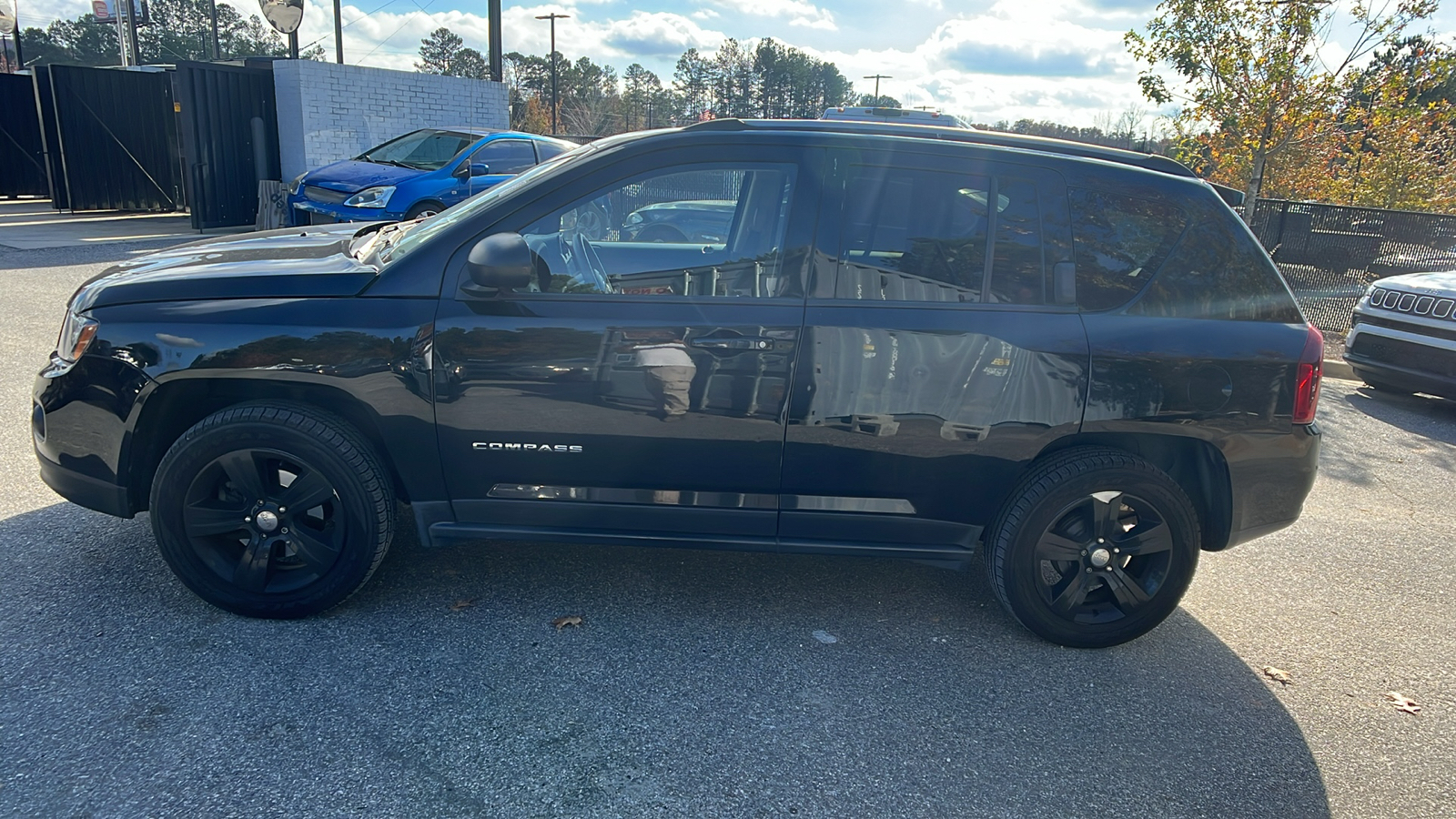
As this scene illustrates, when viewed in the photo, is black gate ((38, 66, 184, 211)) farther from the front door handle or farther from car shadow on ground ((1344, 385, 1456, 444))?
car shadow on ground ((1344, 385, 1456, 444))

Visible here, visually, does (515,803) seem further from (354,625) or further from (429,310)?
(429,310)

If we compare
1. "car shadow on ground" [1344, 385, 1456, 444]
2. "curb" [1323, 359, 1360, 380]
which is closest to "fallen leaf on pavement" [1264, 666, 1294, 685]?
"car shadow on ground" [1344, 385, 1456, 444]

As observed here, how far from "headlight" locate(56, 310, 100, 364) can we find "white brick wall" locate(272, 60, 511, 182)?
13.7 m

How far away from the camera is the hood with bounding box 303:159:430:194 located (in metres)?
12.1

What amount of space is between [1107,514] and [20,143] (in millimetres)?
21709

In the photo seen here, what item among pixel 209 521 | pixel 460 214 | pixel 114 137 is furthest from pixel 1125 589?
pixel 114 137

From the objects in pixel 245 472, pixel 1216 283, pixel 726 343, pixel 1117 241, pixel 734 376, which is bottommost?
pixel 245 472

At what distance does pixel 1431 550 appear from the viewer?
4.82 meters

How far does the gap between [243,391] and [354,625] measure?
963mm

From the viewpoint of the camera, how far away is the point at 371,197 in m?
11.8

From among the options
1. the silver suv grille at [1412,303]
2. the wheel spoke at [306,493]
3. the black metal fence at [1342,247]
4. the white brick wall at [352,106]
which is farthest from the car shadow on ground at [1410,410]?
the white brick wall at [352,106]

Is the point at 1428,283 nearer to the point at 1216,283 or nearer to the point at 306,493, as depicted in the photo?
the point at 1216,283

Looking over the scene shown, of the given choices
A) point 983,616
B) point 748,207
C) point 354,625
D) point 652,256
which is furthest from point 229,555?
point 983,616

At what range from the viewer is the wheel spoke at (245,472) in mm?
3287
